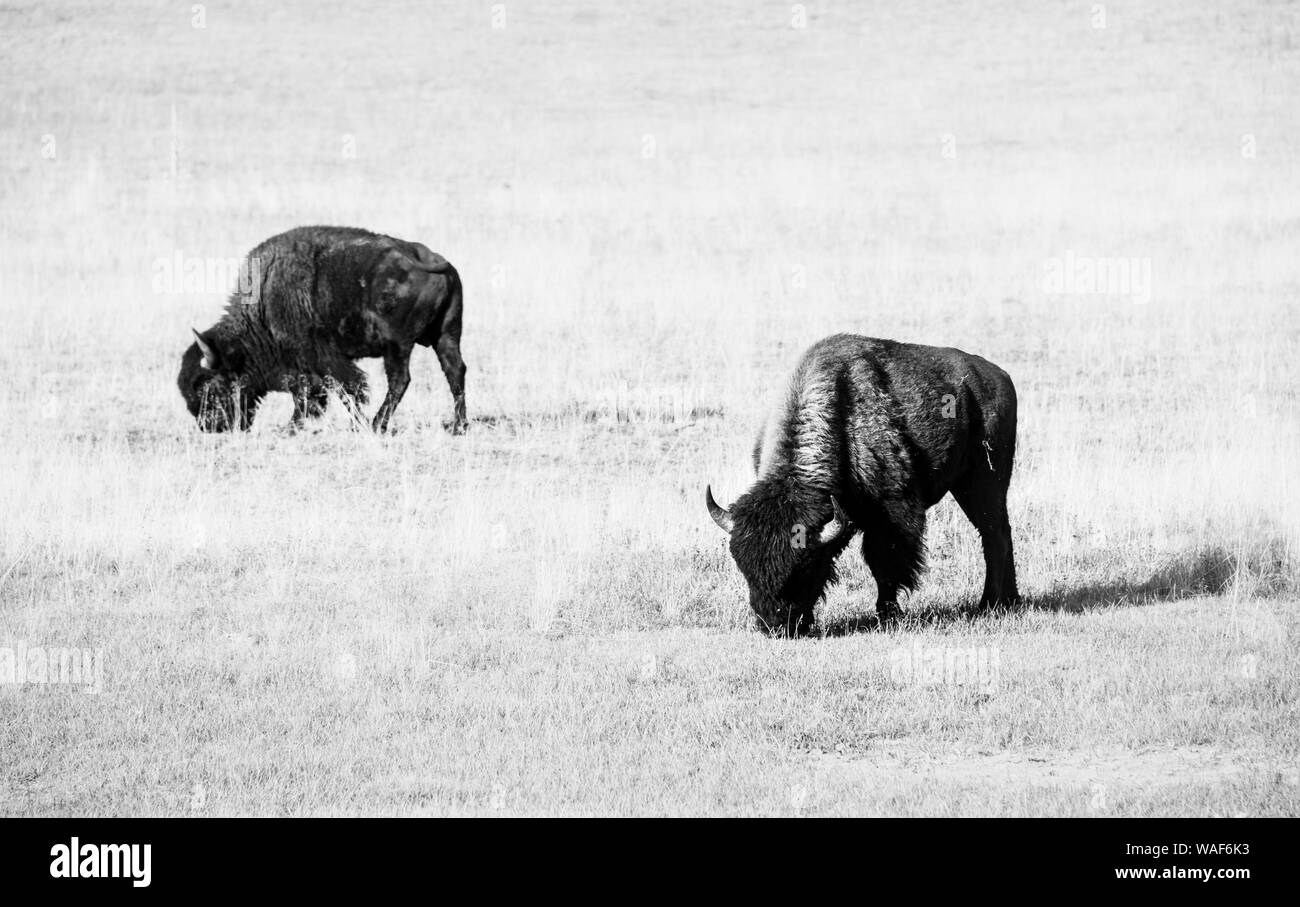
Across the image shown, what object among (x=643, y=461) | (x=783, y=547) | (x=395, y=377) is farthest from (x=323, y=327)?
(x=783, y=547)

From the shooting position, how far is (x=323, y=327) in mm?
16688

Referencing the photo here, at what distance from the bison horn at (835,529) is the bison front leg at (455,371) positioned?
7224 mm

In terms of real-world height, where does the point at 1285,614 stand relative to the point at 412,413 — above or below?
below

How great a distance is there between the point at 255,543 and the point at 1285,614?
761cm

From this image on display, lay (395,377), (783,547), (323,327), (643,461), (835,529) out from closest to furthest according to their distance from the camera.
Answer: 1. (783,547)
2. (835,529)
3. (643,461)
4. (395,377)
5. (323,327)

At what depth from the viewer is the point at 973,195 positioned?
29219 mm

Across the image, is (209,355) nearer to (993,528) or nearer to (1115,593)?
(993,528)

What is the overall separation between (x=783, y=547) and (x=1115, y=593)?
124 inches

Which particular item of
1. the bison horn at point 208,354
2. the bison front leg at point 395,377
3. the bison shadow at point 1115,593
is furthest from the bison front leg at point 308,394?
the bison shadow at point 1115,593

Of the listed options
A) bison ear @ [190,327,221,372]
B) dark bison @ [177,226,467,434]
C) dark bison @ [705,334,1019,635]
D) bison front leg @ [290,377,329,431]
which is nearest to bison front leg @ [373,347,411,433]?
dark bison @ [177,226,467,434]

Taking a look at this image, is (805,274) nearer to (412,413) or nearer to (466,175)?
(412,413)

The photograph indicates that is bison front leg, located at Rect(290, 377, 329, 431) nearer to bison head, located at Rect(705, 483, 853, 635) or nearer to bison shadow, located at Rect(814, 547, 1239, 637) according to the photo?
bison shadow, located at Rect(814, 547, 1239, 637)

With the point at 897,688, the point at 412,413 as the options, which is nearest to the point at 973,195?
the point at 412,413

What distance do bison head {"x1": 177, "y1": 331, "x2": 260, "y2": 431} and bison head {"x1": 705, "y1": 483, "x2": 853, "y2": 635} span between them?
28.3ft
